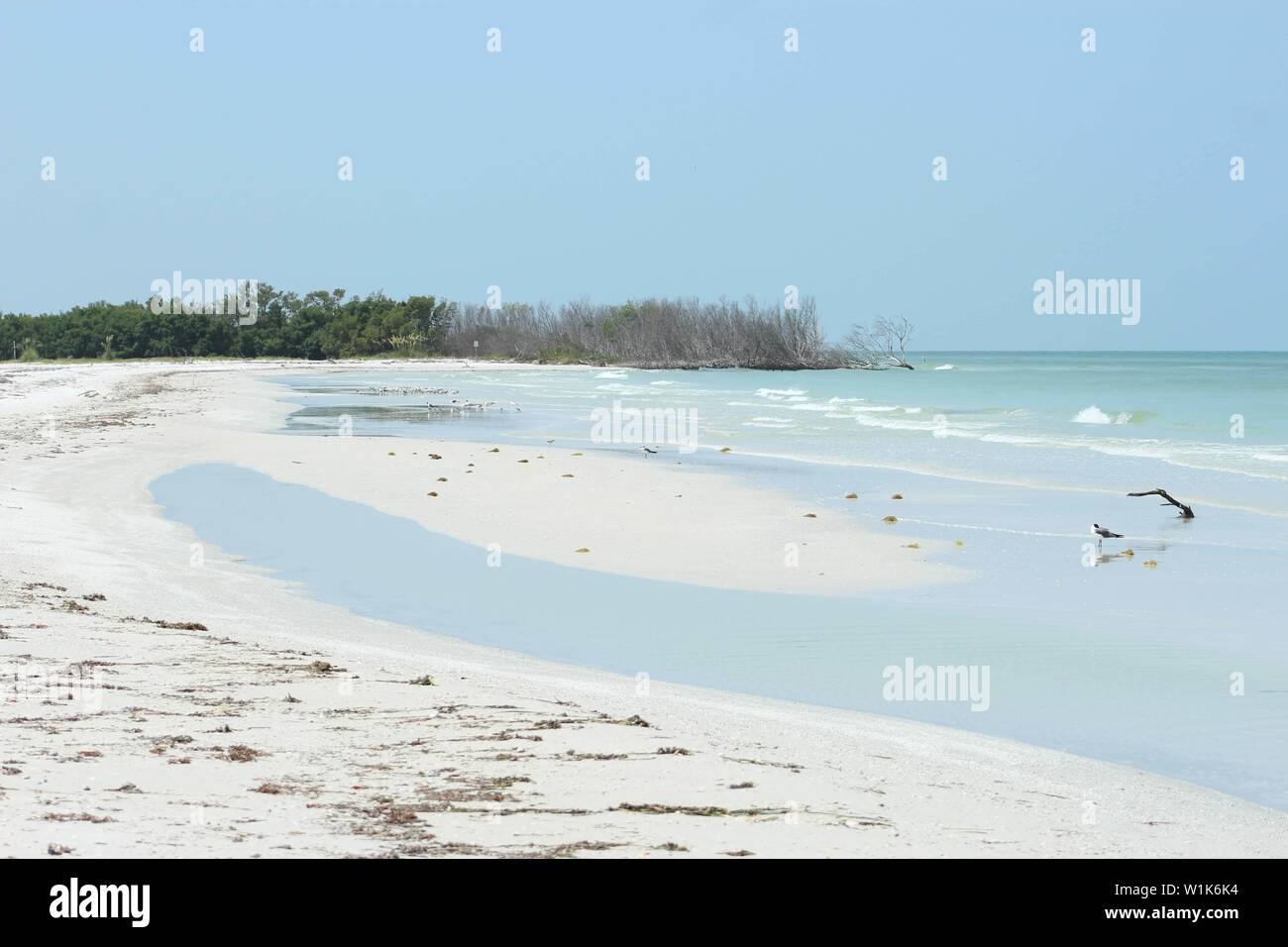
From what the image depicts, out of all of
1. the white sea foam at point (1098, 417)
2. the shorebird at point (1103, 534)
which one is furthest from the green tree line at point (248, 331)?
the shorebird at point (1103, 534)

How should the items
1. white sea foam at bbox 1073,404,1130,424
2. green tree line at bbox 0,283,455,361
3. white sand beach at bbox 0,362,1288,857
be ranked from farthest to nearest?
1. green tree line at bbox 0,283,455,361
2. white sea foam at bbox 1073,404,1130,424
3. white sand beach at bbox 0,362,1288,857

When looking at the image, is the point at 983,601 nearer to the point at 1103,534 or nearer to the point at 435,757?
the point at 1103,534

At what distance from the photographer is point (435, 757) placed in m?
5.28

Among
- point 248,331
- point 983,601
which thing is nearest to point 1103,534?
point 983,601

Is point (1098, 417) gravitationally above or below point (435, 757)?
above

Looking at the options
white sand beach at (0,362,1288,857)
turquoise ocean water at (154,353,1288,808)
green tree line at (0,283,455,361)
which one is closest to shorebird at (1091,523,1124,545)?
turquoise ocean water at (154,353,1288,808)

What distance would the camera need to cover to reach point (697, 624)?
8.95 meters

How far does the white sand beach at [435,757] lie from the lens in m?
4.20

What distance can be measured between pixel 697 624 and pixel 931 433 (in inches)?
941

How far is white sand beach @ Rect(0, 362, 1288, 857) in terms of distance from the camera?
420 centimetres

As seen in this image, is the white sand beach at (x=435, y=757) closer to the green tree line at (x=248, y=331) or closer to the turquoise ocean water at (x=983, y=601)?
the turquoise ocean water at (x=983, y=601)

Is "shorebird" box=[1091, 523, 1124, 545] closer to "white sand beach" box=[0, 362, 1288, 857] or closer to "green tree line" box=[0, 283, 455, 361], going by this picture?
"white sand beach" box=[0, 362, 1288, 857]
